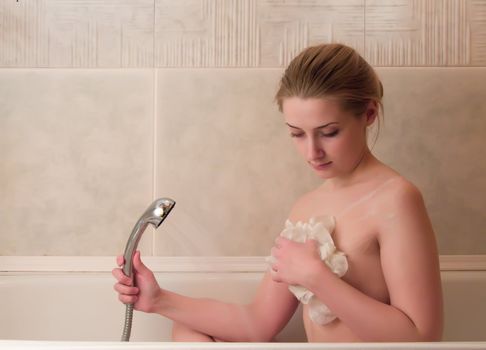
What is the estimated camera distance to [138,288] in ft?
3.96

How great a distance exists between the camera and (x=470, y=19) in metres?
1.56

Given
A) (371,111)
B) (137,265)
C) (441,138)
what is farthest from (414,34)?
(137,265)

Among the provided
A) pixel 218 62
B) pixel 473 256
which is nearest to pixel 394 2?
pixel 218 62

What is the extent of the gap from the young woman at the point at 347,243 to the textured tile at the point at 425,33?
0.47 m

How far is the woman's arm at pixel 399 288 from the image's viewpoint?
986 mm

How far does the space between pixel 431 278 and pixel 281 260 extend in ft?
0.79

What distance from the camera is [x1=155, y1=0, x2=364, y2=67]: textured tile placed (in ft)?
5.06

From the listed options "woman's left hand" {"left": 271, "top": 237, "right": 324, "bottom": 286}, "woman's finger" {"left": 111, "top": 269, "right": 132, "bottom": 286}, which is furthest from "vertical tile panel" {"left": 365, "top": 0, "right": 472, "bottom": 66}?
"woman's finger" {"left": 111, "top": 269, "right": 132, "bottom": 286}

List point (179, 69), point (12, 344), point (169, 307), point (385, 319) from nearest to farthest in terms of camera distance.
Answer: point (12, 344), point (385, 319), point (169, 307), point (179, 69)

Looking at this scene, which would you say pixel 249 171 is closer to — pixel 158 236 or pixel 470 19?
pixel 158 236

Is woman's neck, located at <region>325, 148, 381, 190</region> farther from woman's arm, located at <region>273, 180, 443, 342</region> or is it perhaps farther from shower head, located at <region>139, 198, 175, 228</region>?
shower head, located at <region>139, 198, 175, 228</region>

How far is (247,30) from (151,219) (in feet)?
2.01

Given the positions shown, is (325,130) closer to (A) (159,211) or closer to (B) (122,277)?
(A) (159,211)

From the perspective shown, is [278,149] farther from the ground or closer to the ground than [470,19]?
closer to the ground
